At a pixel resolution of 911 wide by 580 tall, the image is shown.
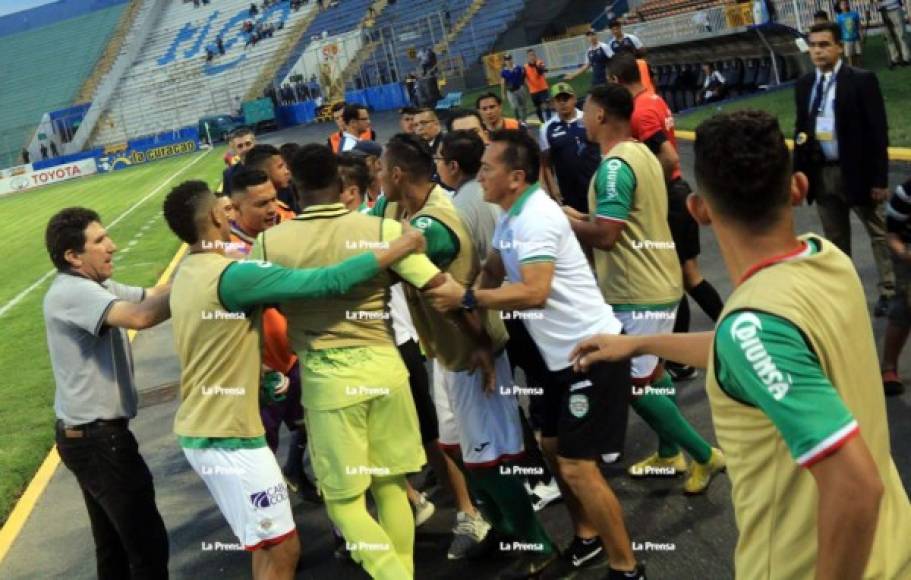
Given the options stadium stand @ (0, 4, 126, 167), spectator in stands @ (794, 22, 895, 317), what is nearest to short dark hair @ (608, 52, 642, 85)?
spectator in stands @ (794, 22, 895, 317)

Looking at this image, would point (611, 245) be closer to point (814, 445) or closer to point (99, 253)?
point (99, 253)

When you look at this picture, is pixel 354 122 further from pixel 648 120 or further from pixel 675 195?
pixel 675 195

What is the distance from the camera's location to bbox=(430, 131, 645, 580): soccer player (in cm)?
470

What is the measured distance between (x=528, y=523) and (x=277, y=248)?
182 centimetres

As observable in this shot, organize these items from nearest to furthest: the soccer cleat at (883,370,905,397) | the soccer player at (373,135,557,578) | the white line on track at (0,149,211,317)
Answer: the soccer player at (373,135,557,578), the soccer cleat at (883,370,905,397), the white line on track at (0,149,211,317)

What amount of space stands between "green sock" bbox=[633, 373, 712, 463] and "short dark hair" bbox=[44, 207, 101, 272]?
2985 mm

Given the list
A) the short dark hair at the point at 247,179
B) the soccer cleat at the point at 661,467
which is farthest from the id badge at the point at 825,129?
the short dark hair at the point at 247,179

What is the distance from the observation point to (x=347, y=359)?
4.64 m

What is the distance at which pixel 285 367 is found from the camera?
20.5 ft

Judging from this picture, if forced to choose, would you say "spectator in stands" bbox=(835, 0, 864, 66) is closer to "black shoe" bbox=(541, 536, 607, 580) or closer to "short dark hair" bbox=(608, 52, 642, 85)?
"short dark hair" bbox=(608, 52, 642, 85)

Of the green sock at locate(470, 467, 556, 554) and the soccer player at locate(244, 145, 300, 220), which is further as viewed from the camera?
the soccer player at locate(244, 145, 300, 220)

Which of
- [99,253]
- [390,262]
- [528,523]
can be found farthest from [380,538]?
[99,253]

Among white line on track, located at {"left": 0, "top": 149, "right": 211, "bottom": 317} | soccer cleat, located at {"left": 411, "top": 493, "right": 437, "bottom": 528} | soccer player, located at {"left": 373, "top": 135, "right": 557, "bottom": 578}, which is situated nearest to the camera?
soccer player, located at {"left": 373, "top": 135, "right": 557, "bottom": 578}

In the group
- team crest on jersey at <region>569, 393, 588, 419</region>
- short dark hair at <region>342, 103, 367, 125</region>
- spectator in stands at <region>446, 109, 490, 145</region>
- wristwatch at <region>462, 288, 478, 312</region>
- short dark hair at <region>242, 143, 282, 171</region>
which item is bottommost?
team crest on jersey at <region>569, 393, 588, 419</region>
